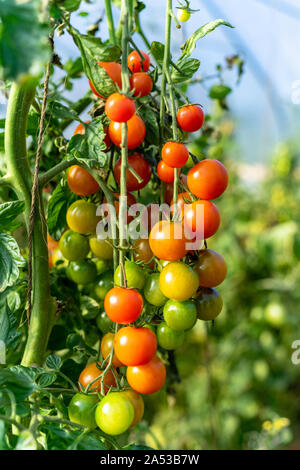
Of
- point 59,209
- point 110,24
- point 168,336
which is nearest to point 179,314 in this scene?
point 168,336

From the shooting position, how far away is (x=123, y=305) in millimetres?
455

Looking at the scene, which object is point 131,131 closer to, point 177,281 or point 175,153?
point 175,153

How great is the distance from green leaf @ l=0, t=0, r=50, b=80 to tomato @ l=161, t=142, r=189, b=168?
0.64 ft

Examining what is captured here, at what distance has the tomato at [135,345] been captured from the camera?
1.52 ft

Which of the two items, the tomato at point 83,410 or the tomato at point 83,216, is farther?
the tomato at point 83,216

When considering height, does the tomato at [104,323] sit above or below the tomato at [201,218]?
below

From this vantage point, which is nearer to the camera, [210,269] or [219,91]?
[210,269]

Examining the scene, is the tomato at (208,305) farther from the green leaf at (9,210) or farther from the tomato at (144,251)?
the green leaf at (9,210)

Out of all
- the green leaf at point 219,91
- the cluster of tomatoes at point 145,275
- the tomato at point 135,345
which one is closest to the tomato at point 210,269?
the cluster of tomatoes at point 145,275

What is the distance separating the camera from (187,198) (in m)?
0.56

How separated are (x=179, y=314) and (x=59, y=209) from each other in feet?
0.82

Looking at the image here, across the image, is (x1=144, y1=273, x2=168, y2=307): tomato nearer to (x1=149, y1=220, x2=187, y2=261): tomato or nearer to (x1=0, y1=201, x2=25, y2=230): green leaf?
(x1=149, y1=220, x2=187, y2=261): tomato

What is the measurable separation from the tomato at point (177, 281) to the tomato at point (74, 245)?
161mm

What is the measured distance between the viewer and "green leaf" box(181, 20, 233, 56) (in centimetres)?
52
